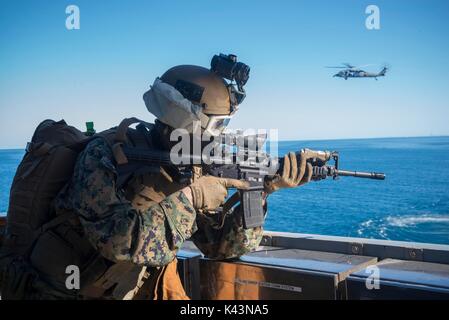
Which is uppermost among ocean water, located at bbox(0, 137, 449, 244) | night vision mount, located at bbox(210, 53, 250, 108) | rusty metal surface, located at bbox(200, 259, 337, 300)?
night vision mount, located at bbox(210, 53, 250, 108)

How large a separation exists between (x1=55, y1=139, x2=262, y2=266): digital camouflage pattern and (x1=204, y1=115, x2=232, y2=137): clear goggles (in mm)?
705

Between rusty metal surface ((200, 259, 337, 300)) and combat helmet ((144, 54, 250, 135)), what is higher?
combat helmet ((144, 54, 250, 135))

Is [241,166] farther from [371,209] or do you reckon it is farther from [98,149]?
[371,209]

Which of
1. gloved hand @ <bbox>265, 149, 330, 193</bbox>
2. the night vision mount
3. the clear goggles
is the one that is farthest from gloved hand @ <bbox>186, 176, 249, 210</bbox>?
the night vision mount

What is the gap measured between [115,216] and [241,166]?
1.46 metres

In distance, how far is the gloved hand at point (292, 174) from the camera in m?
3.96

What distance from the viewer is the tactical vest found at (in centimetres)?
297

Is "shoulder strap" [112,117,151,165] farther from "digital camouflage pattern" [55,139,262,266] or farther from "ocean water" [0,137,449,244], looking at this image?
"ocean water" [0,137,449,244]

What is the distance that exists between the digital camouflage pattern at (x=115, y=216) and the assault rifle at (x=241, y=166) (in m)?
0.28

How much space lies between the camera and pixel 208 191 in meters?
3.34

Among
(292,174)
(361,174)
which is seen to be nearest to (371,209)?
(361,174)

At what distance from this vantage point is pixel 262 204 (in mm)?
3959

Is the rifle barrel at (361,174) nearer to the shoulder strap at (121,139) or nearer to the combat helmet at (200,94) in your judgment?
the combat helmet at (200,94)
